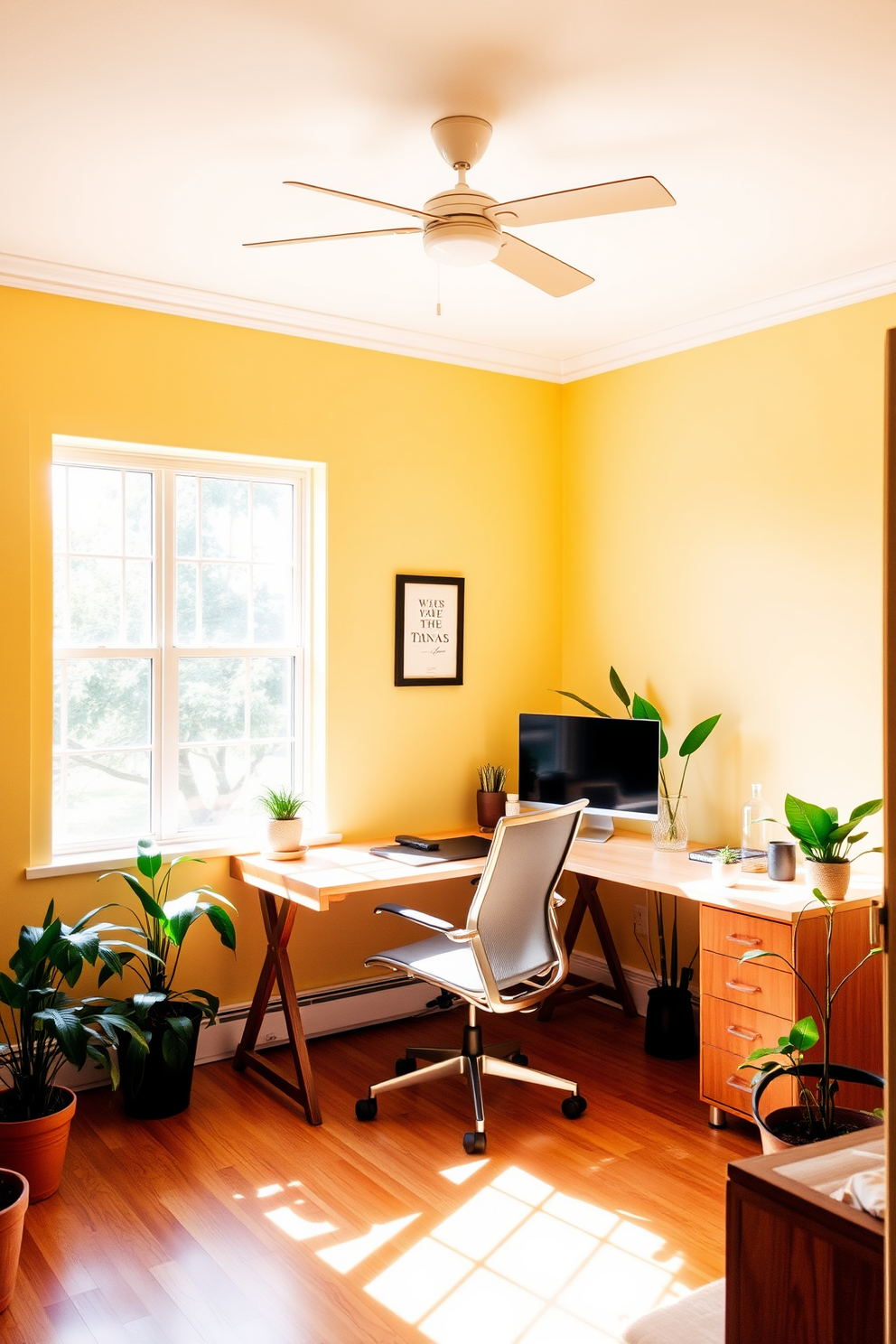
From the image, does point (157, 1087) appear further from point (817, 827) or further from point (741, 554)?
point (741, 554)

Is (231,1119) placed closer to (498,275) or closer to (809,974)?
(809,974)

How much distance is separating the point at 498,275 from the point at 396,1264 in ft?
9.57

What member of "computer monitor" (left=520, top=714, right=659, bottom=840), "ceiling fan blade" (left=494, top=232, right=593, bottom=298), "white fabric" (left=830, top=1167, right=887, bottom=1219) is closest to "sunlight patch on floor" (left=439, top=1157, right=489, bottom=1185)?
"computer monitor" (left=520, top=714, right=659, bottom=840)

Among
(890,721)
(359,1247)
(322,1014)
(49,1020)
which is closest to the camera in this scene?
(890,721)

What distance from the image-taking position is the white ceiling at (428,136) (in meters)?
2.04

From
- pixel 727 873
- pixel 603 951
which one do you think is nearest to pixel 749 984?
pixel 727 873

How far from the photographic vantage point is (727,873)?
10.6ft

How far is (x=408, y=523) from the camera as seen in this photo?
4.21 meters

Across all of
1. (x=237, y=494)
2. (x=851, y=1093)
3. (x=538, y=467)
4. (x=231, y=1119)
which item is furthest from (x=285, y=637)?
(x=851, y=1093)

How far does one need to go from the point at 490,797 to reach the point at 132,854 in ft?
4.72

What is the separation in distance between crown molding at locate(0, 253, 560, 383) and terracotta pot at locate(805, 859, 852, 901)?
2.48 m

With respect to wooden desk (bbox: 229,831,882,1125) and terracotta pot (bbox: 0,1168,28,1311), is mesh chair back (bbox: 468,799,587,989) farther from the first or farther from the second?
terracotta pot (bbox: 0,1168,28,1311)

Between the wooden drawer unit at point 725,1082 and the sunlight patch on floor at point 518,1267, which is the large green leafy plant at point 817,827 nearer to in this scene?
the wooden drawer unit at point 725,1082

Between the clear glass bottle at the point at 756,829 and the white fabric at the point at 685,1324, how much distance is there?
1.91 meters
